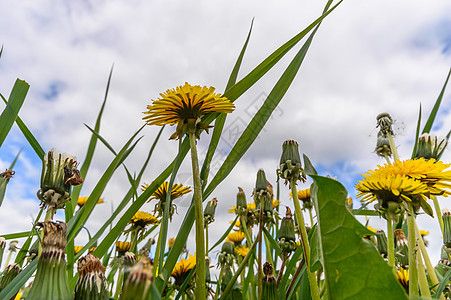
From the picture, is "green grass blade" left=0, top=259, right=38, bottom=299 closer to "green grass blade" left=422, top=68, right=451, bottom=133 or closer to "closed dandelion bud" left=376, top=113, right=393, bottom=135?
"green grass blade" left=422, top=68, right=451, bottom=133

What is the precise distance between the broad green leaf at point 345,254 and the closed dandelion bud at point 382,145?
1860 mm

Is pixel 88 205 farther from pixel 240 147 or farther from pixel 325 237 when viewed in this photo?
pixel 325 237

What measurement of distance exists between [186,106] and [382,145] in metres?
1.83

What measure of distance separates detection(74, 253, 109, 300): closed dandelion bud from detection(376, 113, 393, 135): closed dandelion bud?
210 cm

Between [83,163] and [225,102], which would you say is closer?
[225,102]

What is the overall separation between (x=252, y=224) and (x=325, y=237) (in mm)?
1329

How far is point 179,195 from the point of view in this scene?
1.39 metres

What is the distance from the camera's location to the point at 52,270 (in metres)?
0.47

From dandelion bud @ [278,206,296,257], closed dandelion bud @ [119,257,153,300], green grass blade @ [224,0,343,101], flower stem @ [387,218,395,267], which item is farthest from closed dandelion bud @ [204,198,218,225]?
closed dandelion bud @ [119,257,153,300]

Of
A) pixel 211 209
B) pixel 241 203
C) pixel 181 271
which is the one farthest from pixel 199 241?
pixel 211 209

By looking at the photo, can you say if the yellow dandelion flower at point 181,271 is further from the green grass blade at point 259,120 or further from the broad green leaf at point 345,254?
the broad green leaf at point 345,254

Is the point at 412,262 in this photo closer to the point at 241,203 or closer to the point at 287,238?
the point at 287,238

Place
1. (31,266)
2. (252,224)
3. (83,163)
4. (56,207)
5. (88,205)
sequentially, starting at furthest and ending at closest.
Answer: (252,224), (83,163), (88,205), (56,207), (31,266)

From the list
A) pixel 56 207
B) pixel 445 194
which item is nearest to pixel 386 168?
pixel 445 194
